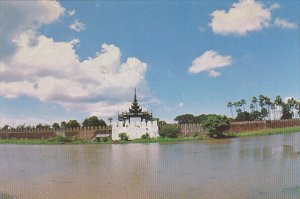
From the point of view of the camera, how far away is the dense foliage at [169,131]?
150 ft

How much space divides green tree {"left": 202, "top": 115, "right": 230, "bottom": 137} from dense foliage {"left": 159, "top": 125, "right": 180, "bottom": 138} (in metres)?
4.00

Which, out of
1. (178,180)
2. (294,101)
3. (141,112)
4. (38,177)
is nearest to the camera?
(178,180)

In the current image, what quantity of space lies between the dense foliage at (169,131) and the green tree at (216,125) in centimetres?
400

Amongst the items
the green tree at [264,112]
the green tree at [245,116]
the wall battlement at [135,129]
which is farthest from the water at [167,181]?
the green tree at [264,112]

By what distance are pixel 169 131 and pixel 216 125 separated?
623cm

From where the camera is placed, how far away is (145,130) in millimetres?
45781

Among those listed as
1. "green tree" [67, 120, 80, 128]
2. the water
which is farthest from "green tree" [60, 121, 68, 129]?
the water

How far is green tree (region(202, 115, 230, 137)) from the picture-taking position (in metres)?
42.8

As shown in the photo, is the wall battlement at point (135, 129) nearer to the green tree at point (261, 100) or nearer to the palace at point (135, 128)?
the palace at point (135, 128)

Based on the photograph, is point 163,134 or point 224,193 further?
point 163,134

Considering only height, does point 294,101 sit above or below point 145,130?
above

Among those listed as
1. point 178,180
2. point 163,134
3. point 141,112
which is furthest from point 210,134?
point 178,180

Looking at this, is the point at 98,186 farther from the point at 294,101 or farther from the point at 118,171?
the point at 294,101

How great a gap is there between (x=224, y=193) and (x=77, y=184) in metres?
5.33
